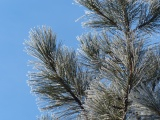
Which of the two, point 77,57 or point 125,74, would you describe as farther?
point 77,57

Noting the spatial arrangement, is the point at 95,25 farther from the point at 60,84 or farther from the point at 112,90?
the point at 112,90

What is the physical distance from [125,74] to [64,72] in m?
0.98

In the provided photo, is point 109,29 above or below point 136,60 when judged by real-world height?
above

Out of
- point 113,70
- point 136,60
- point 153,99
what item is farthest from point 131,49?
point 153,99

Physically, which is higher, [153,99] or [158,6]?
[158,6]

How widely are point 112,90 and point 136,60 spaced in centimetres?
32

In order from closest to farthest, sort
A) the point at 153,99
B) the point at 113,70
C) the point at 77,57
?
the point at 153,99 < the point at 113,70 < the point at 77,57

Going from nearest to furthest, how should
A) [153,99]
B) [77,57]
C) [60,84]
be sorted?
[153,99], [60,84], [77,57]

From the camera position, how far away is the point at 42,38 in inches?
128

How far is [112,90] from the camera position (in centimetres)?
244

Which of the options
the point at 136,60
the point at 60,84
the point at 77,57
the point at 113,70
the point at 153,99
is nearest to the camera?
the point at 153,99

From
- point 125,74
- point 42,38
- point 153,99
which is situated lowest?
point 153,99

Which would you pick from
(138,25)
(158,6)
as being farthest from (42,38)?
(158,6)

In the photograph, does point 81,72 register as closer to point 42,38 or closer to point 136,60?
point 42,38
